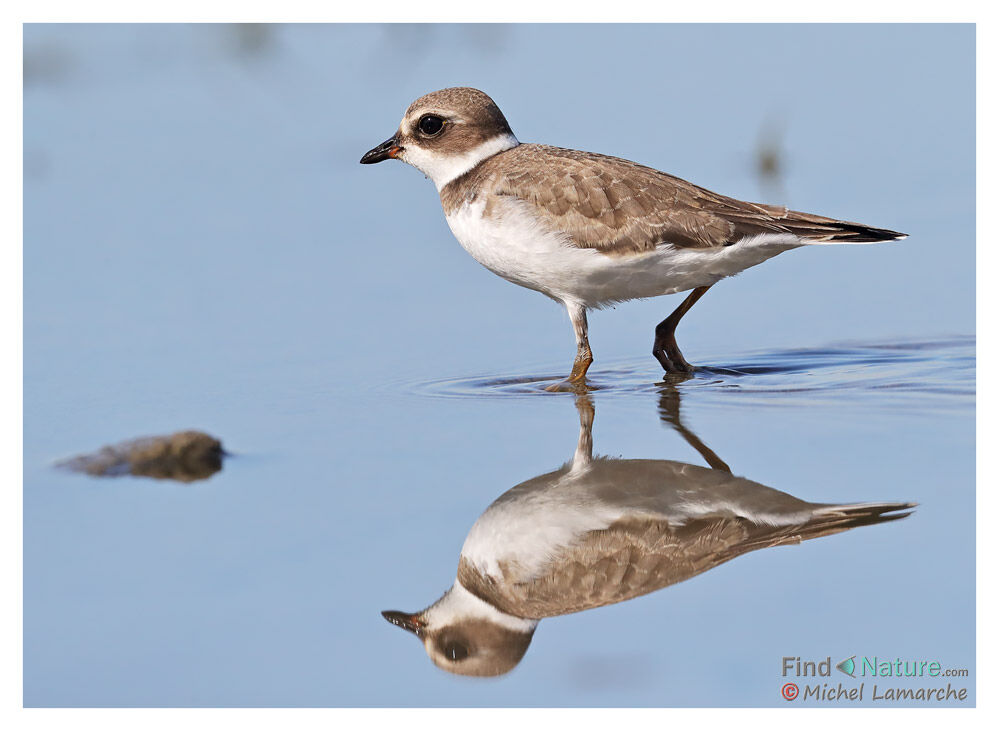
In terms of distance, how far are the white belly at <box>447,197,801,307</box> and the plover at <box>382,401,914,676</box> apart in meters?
2.20

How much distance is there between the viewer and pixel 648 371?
827 centimetres

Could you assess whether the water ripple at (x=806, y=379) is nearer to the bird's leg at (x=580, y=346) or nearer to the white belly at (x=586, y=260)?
the bird's leg at (x=580, y=346)

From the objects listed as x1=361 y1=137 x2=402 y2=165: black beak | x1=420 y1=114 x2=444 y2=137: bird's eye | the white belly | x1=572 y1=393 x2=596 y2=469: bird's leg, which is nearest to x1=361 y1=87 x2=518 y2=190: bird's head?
x1=420 y1=114 x2=444 y2=137: bird's eye

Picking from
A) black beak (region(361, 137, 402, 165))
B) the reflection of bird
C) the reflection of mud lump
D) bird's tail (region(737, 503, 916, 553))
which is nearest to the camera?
bird's tail (region(737, 503, 916, 553))

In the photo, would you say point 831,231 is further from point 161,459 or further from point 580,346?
point 161,459

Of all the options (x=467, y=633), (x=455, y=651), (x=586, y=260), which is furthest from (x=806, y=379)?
(x=455, y=651)

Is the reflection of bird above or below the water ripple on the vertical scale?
above

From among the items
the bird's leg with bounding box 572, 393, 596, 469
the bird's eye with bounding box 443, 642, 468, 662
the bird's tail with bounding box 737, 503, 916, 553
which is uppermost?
the bird's leg with bounding box 572, 393, 596, 469

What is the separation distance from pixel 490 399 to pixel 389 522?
211 cm

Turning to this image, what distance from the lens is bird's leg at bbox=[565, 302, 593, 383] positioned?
26.3 feet

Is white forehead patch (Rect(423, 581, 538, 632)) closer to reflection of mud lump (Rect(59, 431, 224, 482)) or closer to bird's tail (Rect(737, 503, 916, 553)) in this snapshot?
bird's tail (Rect(737, 503, 916, 553))

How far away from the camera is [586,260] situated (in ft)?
25.6

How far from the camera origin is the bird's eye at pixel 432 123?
864cm

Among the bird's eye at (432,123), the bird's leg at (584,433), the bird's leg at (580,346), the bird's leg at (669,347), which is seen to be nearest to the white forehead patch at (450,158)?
the bird's eye at (432,123)
